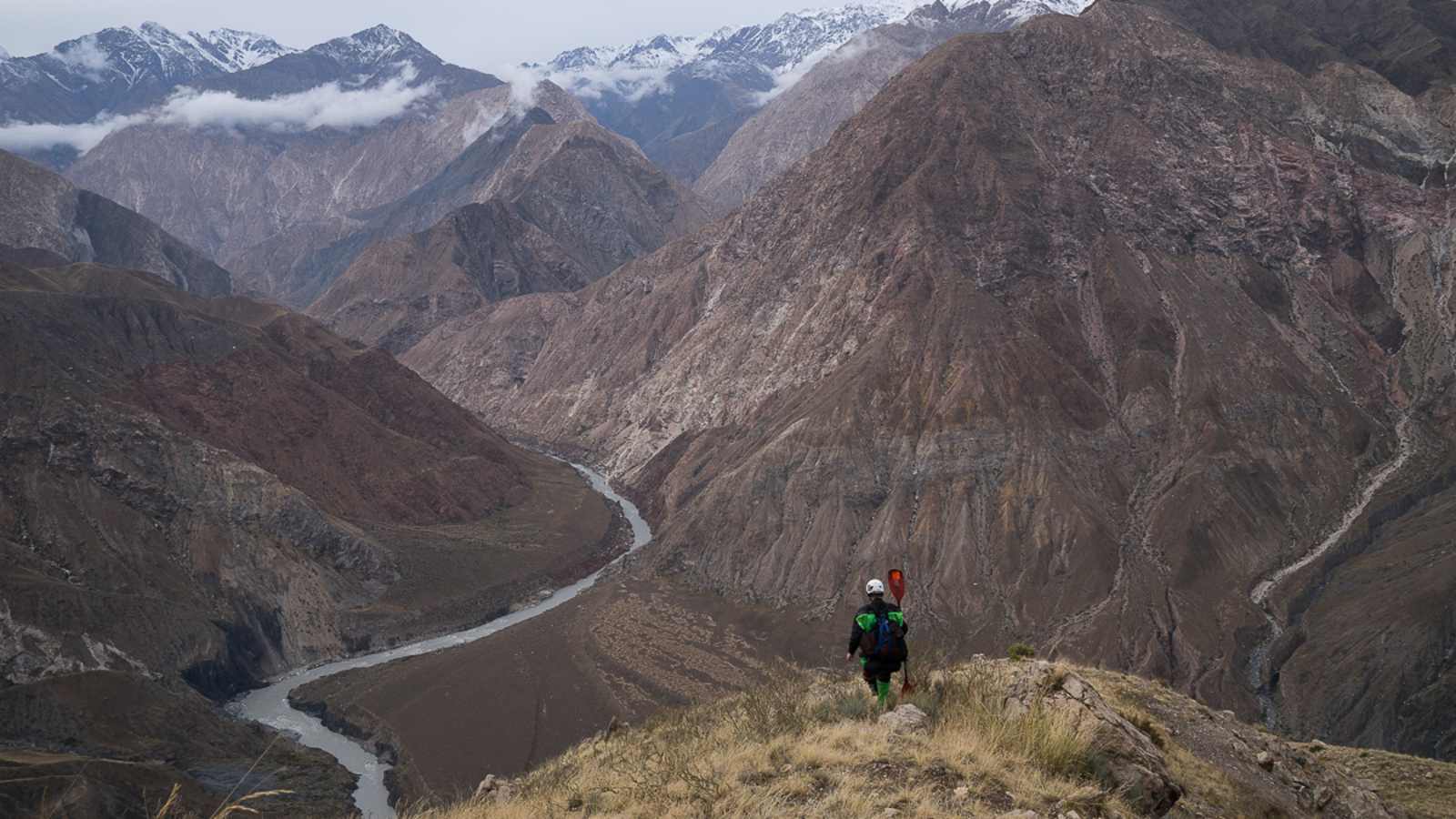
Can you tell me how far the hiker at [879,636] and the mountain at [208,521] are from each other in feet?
125

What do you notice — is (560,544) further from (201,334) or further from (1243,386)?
(1243,386)

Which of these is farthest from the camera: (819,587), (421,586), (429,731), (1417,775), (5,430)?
(421,586)

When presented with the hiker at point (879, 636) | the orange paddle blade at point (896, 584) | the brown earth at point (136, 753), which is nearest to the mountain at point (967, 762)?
the hiker at point (879, 636)

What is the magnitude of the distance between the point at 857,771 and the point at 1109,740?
345cm

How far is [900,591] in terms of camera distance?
14398mm

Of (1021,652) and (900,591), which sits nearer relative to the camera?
(900,591)

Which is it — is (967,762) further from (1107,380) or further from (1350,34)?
(1350,34)

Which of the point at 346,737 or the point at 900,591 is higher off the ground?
the point at 900,591

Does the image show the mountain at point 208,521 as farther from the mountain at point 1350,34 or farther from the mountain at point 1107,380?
the mountain at point 1350,34

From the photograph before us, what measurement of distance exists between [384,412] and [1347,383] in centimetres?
10006

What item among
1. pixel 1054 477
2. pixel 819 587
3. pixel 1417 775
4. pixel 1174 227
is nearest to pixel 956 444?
pixel 1054 477

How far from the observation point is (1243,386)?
90.6 meters

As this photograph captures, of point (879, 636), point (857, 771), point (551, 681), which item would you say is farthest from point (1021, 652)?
point (551, 681)

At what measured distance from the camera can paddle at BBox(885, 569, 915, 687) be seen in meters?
14.2
